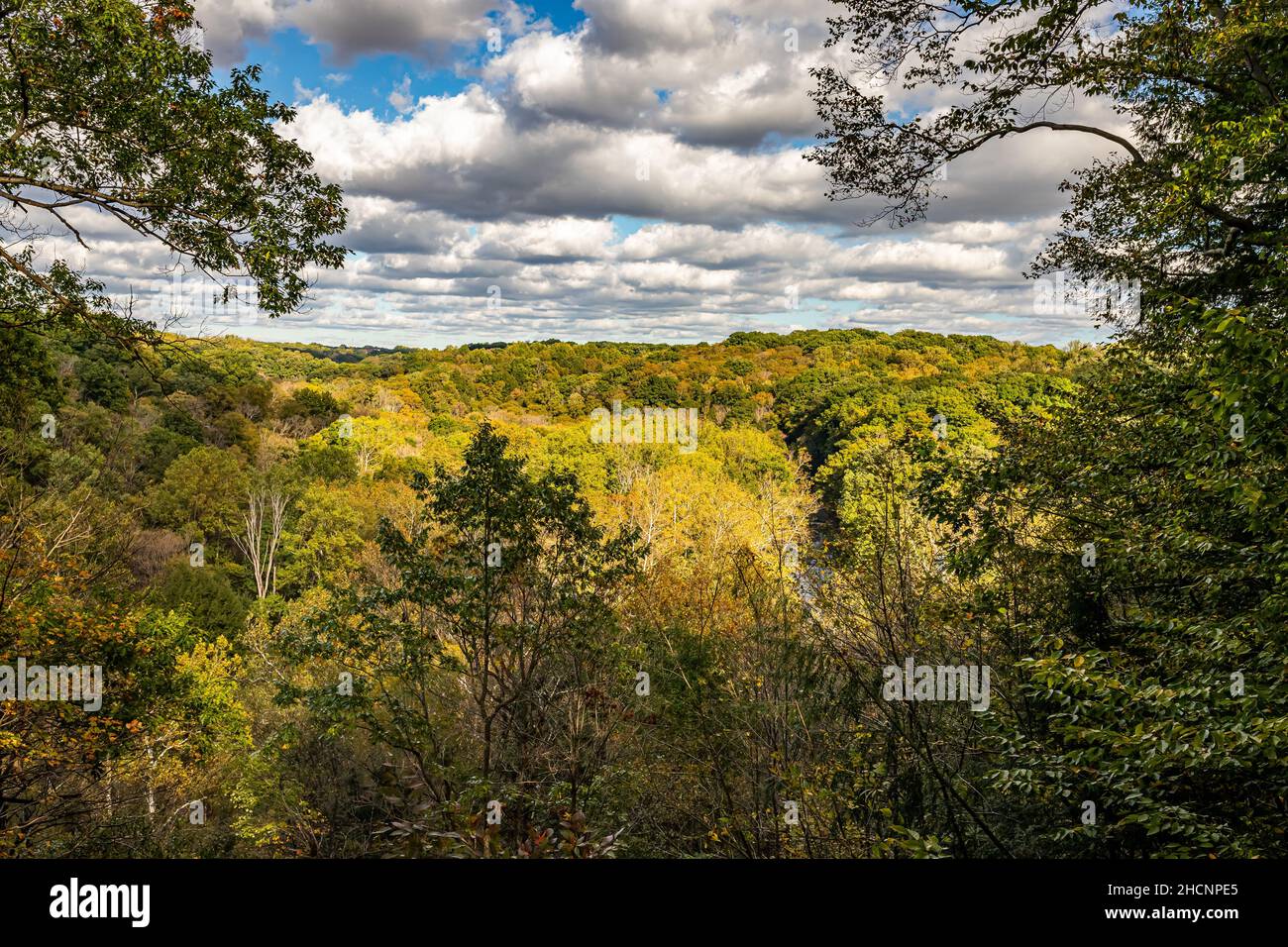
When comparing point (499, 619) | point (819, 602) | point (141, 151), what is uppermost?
point (141, 151)

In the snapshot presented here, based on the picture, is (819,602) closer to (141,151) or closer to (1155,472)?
(1155,472)

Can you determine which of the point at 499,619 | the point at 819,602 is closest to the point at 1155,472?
the point at 819,602

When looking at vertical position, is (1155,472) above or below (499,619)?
above

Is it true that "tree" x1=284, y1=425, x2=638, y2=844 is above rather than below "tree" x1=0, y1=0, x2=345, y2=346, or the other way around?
below

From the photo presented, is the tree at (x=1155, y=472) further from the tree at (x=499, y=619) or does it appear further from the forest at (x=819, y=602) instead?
the tree at (x=499, y=619)

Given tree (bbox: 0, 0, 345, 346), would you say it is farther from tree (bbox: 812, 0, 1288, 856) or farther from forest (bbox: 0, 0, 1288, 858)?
tree (bbox: 812, 0, 1288, 856)

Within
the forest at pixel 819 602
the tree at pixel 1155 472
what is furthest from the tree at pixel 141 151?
the tree at pixel 1155 472

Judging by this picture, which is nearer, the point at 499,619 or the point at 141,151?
the point at 141,151

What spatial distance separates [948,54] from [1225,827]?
769 centimetres

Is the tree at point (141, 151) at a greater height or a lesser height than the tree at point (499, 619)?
greater

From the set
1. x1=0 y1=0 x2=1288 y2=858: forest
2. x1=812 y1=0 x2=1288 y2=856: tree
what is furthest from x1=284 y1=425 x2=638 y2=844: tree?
x1=812 y1=0 x2=1288 y2=856: tree

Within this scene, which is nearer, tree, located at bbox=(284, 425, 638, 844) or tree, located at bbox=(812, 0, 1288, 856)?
tree, located at bbox=(812, 0, 1288, 856)
